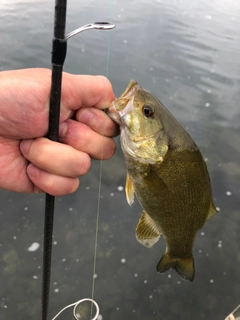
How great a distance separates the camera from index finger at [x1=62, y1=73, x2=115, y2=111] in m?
1.49

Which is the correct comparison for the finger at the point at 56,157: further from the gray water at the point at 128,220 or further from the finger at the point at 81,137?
the gray water at the point at 128,220

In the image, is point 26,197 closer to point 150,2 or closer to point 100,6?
point 100,6

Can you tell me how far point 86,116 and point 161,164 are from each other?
438 mm

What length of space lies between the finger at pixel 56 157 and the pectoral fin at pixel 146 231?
58 centimetres

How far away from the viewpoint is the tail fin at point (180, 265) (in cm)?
196

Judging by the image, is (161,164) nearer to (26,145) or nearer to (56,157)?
(56,157)

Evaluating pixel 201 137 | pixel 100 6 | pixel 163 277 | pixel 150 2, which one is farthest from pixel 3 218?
pixel 150 2

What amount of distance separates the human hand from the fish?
0.09 meters

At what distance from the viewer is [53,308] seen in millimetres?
2797

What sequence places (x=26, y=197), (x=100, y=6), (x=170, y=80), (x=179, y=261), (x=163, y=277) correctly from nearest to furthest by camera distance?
(x=179, y=261) < (x=163, y=277) < (x=26, y=197) < (x=170, y=80) < (x=100, y=6)

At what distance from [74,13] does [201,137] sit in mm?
5128

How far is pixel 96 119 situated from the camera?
1563mm

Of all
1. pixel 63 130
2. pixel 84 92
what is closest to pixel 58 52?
pixel 84 92

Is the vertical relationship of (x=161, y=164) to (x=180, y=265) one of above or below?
above
